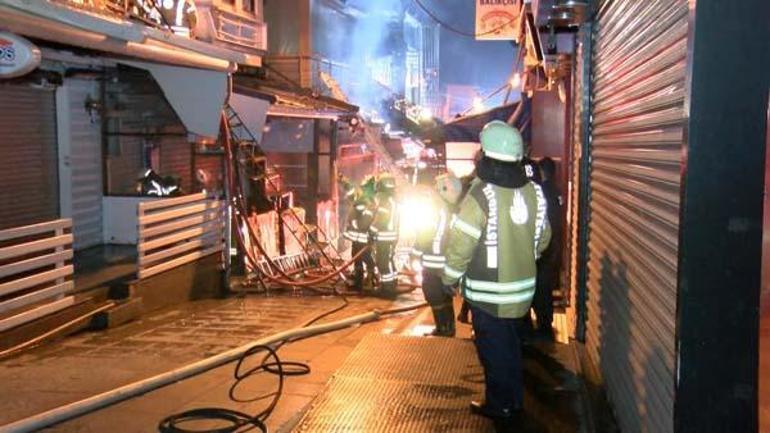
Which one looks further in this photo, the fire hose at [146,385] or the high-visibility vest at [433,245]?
the high-visibility vest at [433,245]

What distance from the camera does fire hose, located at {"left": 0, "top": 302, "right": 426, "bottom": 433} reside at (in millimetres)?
4922

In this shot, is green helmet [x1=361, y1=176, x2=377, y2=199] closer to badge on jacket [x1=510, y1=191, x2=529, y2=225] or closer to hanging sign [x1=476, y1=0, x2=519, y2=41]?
hanging sign [x1=476, y1=0, x2=519, y2=41]

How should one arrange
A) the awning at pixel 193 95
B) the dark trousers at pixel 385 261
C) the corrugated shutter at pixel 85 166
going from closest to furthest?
1. the awning at pixel 193 95
2. the corrugated shutter at pixel 85 166
3. the dark trousers at pixel 385 261

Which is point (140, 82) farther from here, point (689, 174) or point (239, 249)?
point (689, 174)

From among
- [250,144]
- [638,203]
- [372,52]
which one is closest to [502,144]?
[638,203]

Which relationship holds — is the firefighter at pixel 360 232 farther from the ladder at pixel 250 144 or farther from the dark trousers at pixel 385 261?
the ladder at pixel 250 144

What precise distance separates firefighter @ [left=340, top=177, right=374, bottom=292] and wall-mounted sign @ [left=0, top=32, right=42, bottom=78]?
602 centimetres

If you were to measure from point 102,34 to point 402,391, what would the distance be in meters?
5.43

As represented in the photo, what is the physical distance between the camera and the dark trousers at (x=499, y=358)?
513 centimetres

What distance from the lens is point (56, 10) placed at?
25.5 feet

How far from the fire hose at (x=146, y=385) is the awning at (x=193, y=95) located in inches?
184

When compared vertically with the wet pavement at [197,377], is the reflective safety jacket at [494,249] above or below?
above

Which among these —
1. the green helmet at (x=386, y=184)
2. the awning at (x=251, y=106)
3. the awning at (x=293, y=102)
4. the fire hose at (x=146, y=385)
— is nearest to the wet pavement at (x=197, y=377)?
the fire hose at (x=146, y=385)

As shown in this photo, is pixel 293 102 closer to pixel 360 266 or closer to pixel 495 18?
pixel 360 266
